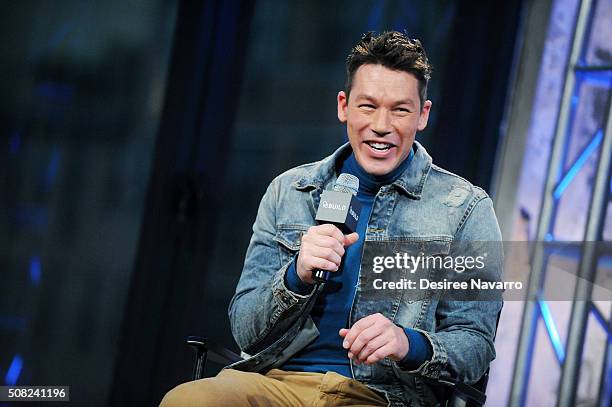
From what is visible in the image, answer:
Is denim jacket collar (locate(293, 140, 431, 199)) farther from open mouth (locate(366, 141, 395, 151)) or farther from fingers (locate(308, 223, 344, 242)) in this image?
fingers (locate(308, 223, 344, 242))

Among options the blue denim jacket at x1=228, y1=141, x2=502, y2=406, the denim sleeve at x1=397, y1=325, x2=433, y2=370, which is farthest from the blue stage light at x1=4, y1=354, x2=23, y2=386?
the denim sleeve at x1=397, y1=325, x2=433, y2=370

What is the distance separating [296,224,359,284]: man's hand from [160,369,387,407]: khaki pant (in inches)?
15.1

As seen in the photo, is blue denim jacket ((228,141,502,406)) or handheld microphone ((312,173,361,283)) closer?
handheld microphone ((312,173,361,283))

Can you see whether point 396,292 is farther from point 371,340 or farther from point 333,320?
point 371,340

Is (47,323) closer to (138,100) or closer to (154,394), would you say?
(154,394)

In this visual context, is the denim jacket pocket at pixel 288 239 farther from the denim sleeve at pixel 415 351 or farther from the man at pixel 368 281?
the denim sleeve at pixel 415 351

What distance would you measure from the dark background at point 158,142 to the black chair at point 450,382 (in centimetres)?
159

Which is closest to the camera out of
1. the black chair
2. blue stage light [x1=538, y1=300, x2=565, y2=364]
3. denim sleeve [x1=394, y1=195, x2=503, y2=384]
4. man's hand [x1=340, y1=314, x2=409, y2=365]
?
man's hand [x1=340, y1=314, x2=409, y2=365]

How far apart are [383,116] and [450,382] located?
733mm

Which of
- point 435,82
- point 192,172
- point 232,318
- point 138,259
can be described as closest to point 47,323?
point 138,259

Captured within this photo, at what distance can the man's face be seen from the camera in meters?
2.51

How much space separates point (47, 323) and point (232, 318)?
5.76 ft

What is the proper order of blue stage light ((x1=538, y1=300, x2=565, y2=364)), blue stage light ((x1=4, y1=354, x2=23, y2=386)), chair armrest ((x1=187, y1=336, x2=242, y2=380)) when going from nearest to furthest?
chair armrest ((x1=187, y1=336, x2=242, y2=380))
blue stage light ((x1=4, y1=354, x2=23, y2=386))
blue stage light ((x1=538, y1=300, x2=565, y2=364))

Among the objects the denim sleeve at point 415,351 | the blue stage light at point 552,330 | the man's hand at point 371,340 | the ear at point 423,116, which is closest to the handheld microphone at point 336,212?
the man's hand at point 371,340
